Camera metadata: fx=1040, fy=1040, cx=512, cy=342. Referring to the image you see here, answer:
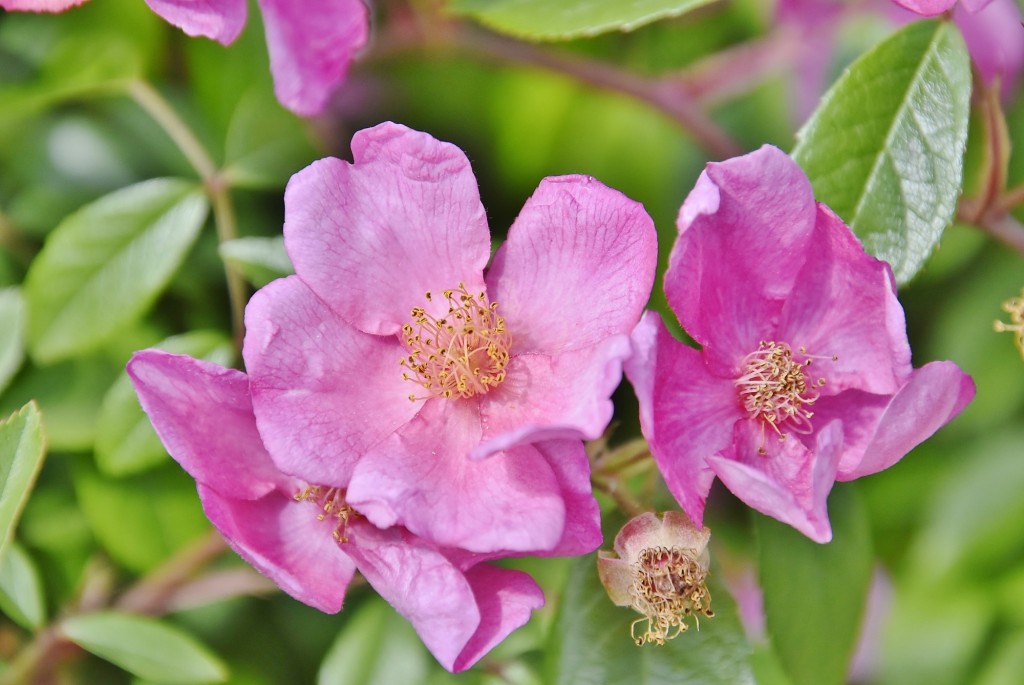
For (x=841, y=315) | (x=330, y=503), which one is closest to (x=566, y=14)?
(x=841, y=315)

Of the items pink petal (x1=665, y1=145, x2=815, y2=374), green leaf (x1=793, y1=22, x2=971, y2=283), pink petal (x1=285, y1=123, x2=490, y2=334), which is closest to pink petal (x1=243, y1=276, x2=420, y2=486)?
pink petal (x1=285, y1=123, x2=490, y2=334)

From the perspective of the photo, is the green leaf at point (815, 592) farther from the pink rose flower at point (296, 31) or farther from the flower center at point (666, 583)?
the pink rose flower at point (296, 31)

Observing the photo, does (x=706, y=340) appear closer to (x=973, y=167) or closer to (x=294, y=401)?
(x=294, y=401)

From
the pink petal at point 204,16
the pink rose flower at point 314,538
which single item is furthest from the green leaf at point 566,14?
the pink rose flower at point 314,538

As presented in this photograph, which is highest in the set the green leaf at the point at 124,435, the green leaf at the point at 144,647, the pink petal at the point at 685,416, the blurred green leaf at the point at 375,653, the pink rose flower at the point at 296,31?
the pink rose flower at the point at 296,31

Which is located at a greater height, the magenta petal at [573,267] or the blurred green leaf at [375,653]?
the magenta petal at [573,267]

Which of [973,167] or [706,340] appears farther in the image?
[973,167]

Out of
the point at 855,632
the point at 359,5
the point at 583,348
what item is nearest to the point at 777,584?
the point at 855,632
